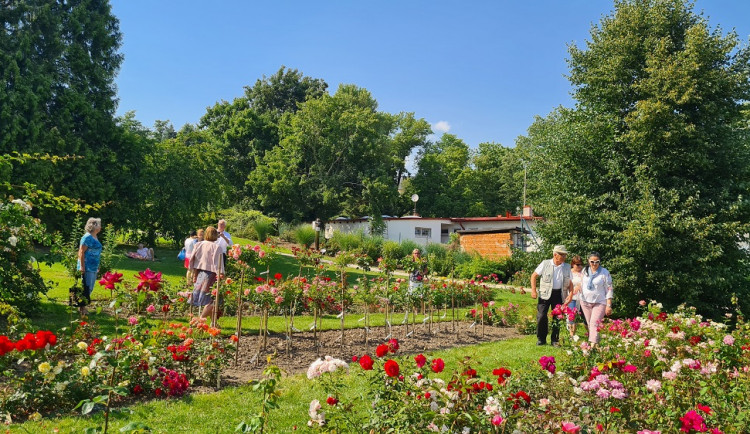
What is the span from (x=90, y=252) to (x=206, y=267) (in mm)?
1644

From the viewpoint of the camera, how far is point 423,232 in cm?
3089

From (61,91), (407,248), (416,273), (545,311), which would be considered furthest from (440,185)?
(545,311)

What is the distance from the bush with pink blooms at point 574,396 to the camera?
8.72 feet

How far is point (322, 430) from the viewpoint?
8.87 feet

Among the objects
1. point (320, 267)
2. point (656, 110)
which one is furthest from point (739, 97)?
point (320, 267)

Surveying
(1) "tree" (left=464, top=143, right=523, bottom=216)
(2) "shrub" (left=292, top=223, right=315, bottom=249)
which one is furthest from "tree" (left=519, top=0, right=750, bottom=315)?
(1) "tree" (left=464, top=143, right=523, bottom=216)

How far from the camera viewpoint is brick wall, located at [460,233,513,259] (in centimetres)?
2324

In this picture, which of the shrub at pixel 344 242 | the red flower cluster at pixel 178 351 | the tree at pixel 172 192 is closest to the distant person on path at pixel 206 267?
the red flower cluster at pixel 178 351

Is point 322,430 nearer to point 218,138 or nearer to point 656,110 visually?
point 656,110

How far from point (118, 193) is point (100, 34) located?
20.0 feet

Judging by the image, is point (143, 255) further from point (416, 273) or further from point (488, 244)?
point (488, 244)

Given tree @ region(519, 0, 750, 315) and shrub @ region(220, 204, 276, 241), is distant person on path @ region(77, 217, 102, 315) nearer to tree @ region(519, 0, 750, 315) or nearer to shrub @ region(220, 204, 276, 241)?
tree @ region(519, 0, 750, 315)

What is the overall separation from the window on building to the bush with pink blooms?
25.7m

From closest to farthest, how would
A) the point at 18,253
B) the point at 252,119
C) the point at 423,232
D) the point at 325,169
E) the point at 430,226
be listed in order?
the point at 18,253 → the point at 430,226 → the point at 423,232 → the point at 325,169 → the point at 252,119
